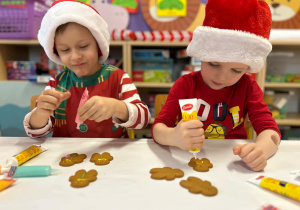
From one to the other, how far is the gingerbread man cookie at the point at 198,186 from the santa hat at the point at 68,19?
0.57 metres

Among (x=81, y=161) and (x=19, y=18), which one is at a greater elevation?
(x=19, y=18)

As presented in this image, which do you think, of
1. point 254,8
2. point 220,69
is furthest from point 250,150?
point 254,8

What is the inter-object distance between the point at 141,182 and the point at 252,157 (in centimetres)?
25

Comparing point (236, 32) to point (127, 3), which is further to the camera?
point (127, 3)

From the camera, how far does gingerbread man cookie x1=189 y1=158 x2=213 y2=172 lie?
1.59 ft

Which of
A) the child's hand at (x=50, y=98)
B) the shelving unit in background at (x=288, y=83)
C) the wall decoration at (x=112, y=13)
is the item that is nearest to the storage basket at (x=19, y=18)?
the wall decoration at (x=112, y=13)

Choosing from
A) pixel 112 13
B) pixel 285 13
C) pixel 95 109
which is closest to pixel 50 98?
pixel 95 109

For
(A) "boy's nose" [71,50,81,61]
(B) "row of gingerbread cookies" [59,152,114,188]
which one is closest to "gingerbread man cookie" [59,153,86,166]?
(B) "row of gingerbread cookies" [59,152,114,188]

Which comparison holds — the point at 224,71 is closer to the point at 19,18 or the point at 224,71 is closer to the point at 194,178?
the point at 194,178

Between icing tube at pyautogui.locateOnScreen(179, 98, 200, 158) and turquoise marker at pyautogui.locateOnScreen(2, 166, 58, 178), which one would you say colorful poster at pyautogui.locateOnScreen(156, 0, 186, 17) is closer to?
icing tube at pyautogui.locateOnScreen(179, 98, 200, 158)

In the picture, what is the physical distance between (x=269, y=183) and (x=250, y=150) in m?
0.10

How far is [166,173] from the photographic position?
1.50ft

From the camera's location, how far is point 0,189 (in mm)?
405

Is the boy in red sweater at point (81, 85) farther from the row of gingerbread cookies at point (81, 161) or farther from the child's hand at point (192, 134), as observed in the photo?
the child's hand at point (192, 134)
